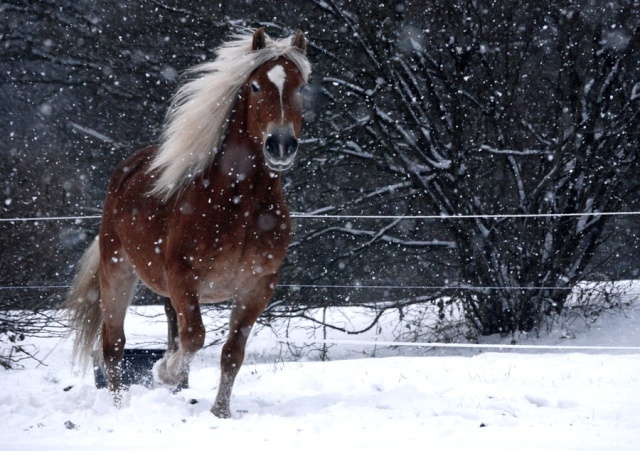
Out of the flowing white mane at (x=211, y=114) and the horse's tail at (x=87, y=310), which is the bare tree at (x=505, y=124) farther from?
the flowing white mane at (x=211, y=114)

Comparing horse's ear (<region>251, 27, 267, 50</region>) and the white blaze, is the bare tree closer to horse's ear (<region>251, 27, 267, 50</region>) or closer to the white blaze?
horse's ear (<region>251, 27, 267, 50</region>)

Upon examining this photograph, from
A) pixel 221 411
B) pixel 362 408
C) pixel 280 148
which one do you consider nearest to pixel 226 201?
pixel 280 148

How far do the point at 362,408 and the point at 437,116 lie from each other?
6.00m

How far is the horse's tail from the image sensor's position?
5.54 meters

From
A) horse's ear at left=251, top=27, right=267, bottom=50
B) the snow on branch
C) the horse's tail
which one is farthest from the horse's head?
the snow on branch

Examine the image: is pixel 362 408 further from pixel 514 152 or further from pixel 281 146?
pixel 514 152

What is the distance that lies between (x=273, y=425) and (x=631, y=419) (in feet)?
6.12

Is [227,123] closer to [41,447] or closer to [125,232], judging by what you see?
[125,232]

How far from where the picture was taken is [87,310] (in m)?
5.57

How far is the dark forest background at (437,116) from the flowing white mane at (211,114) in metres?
3.73

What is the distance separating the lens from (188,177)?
4254mm

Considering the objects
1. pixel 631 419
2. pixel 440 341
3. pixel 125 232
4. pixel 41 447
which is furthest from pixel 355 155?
pixel 41 447

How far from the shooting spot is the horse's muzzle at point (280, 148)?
12.2ft

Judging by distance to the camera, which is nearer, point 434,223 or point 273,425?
point 273,425
